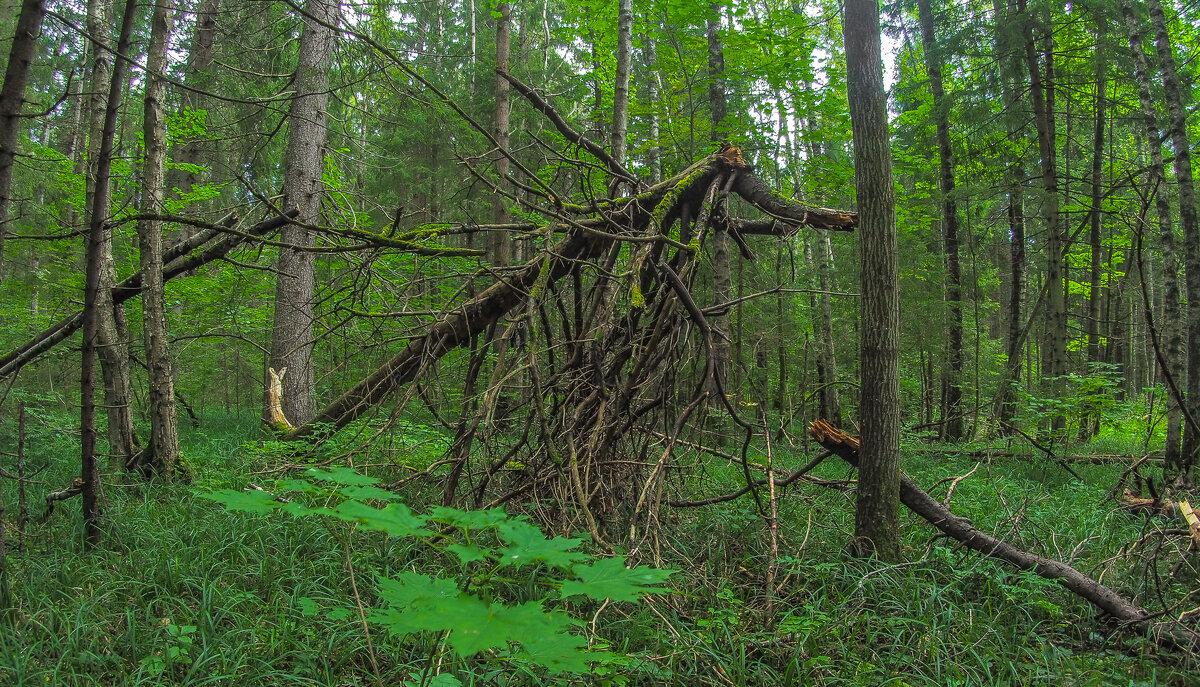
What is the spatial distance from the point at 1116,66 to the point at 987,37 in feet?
10.6

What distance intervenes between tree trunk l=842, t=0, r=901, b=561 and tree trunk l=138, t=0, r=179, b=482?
5178 millimetres

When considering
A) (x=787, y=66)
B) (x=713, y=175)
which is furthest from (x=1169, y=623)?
(x=787, y=66)

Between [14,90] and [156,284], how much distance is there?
8.42ft

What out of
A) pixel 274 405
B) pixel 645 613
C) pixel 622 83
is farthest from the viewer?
pixel 622 83

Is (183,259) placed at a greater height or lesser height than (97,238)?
greater

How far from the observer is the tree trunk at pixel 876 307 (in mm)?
3387

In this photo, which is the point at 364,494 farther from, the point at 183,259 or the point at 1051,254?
the point at 1051,254

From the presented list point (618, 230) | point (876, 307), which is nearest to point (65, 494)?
point (618, 230)

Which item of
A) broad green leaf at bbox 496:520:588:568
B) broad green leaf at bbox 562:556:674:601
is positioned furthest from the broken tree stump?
broad green leaf at bbox 562:556:674:601

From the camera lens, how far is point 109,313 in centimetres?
464

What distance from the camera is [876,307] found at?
11.2 feet

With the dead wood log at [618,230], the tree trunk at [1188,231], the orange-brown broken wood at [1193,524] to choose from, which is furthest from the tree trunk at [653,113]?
the tree trunk at [1188,231]

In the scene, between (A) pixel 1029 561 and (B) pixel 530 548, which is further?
(A) pixel 1029 561

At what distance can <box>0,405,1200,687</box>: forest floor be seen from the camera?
96.7 inches
